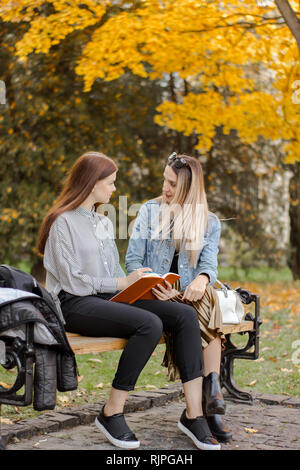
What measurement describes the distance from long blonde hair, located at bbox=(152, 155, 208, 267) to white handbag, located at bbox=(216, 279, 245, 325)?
314 millimetres

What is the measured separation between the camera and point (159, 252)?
13.5 feet

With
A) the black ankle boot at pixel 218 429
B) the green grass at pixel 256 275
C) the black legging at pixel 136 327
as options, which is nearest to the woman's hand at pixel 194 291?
the black legging at pixel 136 327

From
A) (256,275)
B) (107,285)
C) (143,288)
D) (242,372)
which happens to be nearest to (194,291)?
(143,288)

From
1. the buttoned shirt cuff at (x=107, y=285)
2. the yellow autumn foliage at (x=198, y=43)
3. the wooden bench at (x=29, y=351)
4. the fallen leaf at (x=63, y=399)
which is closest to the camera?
the wooden bench at (x=29, y=351)

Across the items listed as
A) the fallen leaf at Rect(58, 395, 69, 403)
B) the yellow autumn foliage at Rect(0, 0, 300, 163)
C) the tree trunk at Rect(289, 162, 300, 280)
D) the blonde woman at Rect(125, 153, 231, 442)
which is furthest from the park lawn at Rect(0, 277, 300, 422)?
the tree trunk at Rect(289, 162, 300, 280)

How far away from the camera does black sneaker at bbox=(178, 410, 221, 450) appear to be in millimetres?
3404

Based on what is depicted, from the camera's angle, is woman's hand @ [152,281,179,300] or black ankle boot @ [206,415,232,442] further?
woman's hand @ [152,281,179,300]

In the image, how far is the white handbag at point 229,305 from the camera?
13.7ft

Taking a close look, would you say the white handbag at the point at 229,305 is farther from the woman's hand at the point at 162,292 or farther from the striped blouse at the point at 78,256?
the striped blouse at the point at 78,256

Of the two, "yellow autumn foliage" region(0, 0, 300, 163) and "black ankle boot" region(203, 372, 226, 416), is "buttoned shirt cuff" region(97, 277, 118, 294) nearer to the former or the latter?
"black ankle boot" region(203, 372, 226, 416)

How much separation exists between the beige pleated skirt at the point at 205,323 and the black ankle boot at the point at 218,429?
1.03 ft

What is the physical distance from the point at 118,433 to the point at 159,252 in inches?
47.7

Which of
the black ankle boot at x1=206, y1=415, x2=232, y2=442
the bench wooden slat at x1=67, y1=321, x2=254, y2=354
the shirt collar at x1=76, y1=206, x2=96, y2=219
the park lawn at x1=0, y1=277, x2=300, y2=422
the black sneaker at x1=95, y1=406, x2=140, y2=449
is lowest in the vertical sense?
the park lawn at x1=0, y1=277, x2=300, y2=422

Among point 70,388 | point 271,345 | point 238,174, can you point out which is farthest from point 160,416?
point 238,174
